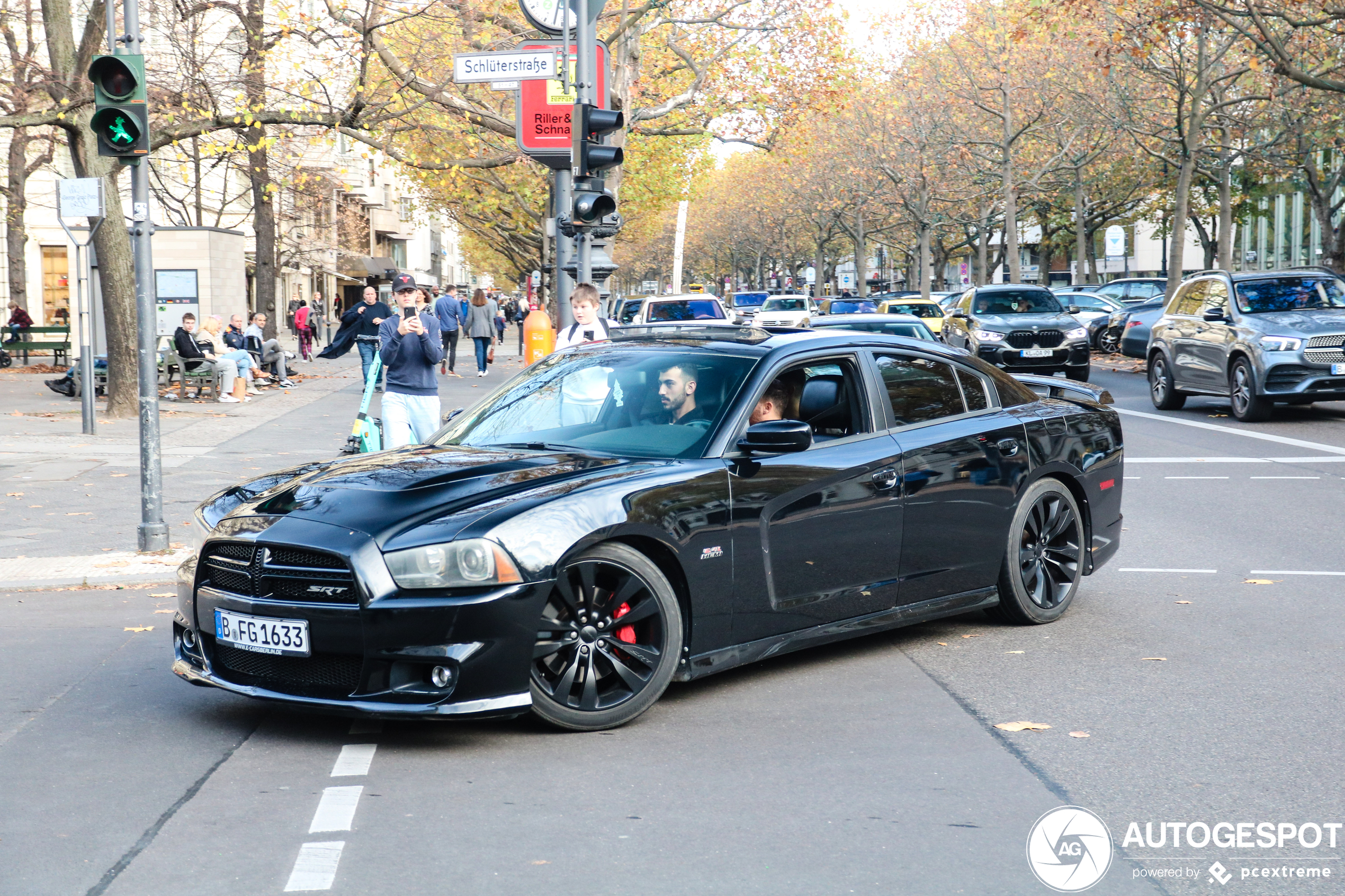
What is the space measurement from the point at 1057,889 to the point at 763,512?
2.25 metres

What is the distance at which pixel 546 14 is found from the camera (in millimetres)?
16250

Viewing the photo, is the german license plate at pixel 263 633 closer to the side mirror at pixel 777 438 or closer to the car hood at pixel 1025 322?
the side mirror at pixel 777 438

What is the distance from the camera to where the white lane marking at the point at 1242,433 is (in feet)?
49.9

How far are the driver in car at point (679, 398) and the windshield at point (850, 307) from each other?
96.2ft

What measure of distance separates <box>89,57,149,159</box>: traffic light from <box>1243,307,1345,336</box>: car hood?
1326 cm

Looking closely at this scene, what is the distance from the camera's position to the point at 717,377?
20.4ft

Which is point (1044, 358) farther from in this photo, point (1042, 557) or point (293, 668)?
point (293, 668)

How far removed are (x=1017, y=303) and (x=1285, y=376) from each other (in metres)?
9.45

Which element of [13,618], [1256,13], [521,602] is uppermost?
[1256,13]

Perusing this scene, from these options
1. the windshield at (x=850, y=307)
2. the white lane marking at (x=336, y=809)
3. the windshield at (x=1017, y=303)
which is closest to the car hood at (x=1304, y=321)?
the windshield at (x=1017, y=303)

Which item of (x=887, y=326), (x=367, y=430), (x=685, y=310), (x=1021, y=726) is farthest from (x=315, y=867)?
(x=685, y=310)

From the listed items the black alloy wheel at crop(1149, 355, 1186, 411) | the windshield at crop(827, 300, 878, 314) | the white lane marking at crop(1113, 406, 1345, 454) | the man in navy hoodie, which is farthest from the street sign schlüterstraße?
the windshield at crop(827, 300, 878, 314)

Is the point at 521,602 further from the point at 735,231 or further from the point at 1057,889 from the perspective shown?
the point at 735,231

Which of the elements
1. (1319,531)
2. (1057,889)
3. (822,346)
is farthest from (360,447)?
(1057,889)
